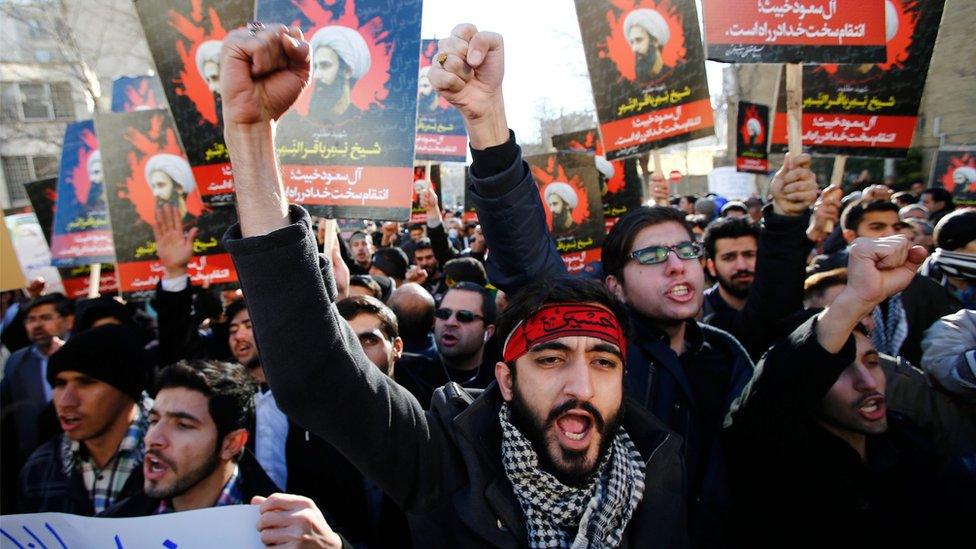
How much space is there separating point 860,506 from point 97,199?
206 inches

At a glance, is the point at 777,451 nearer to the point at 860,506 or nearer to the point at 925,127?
the point at 860,506

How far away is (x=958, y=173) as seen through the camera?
7957mm

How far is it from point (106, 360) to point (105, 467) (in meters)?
0.45

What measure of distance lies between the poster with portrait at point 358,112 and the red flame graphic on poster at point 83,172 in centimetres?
238

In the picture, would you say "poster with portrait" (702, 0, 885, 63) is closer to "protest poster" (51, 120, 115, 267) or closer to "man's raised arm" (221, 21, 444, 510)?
"man's raised arm" (221, 21, 444, 510)

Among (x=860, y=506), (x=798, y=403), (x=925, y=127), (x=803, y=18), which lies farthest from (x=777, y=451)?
(x=925, y=127)

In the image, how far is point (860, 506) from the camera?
6.67 feet

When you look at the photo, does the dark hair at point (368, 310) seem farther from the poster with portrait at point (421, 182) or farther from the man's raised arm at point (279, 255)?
the poster with portrait at point (421, 182)

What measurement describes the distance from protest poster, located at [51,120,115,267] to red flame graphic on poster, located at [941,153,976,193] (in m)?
8.96

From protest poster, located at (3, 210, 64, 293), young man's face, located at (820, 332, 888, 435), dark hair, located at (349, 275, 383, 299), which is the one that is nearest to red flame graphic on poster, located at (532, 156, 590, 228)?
dark hair, located at (349, 275, 383, 299)

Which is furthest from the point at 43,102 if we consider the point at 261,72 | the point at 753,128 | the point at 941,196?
the point at 261,72

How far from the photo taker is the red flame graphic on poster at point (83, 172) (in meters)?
4.98

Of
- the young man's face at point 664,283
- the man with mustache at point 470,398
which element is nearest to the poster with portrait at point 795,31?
the young man's face at point 664,283

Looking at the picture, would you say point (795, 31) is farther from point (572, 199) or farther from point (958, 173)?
point (958, 173)
